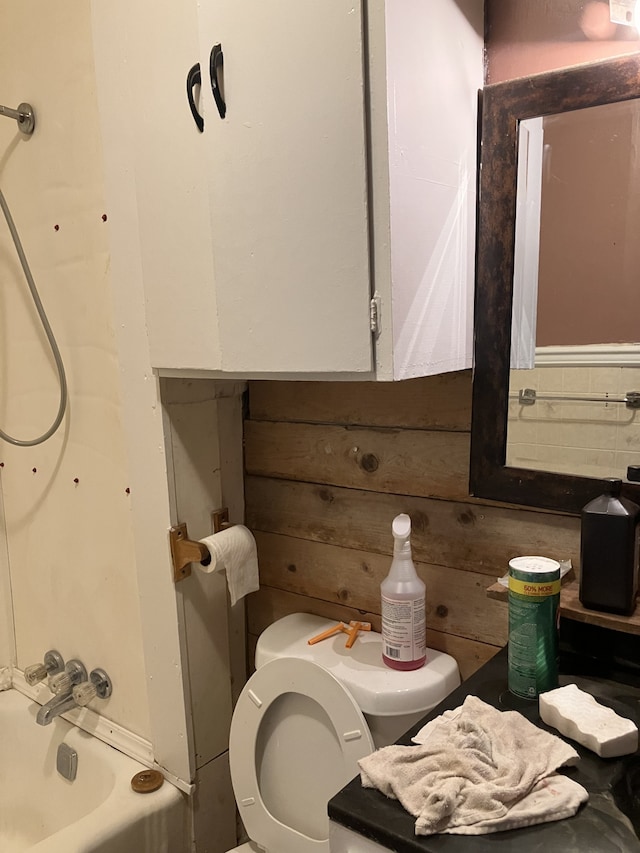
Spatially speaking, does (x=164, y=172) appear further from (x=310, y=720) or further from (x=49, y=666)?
(x=49, y=666)

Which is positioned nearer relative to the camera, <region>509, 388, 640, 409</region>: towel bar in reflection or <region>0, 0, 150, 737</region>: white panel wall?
<region>509, 388, 640, 409</region>: towel bar in reflection

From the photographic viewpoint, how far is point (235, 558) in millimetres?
1341

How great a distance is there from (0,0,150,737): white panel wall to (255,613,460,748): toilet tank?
423 millimetres

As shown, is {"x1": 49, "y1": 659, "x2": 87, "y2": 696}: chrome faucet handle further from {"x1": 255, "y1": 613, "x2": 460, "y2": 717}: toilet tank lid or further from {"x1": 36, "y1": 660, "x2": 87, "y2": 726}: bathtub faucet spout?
{"x1": 255, "y1": 613, "x2": 460, "y2": 717}: toilet tank lid

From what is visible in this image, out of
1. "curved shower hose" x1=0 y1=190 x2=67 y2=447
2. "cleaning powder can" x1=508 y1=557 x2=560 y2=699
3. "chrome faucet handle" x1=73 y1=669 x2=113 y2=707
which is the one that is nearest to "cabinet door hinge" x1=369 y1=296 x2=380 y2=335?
"cleaning powder can" x1=508 y1=557 x2=560 y2=699

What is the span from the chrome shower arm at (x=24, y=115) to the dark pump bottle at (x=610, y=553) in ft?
4.68

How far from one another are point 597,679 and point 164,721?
94cm

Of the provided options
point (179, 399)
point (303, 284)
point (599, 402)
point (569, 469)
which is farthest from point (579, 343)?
point (179, 399)

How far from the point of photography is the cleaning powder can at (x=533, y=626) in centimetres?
89

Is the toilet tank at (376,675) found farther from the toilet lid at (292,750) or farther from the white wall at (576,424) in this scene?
the white wall at (576,424)

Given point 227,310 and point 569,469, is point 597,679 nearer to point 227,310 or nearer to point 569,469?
point 569,469

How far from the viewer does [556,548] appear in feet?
3.59

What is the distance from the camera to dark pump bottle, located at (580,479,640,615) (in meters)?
0.92

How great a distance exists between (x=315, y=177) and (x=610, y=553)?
0.68m
